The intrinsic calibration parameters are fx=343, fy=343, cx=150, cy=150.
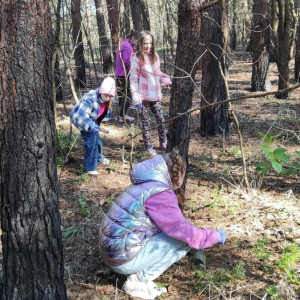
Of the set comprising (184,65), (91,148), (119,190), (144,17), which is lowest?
(119,190)

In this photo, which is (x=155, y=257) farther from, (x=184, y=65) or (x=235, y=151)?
(x=235, y=151)

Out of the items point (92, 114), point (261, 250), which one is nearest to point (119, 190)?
point (92, 114)

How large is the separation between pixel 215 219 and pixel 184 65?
159 cm

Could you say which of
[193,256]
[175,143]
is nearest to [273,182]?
[175,143]

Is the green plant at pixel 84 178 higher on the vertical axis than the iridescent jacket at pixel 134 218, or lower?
lower

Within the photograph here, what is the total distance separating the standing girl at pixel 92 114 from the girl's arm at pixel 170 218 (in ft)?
6.60

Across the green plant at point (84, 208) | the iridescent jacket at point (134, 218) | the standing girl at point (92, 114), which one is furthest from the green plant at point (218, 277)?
the standing girl at point (92, 114)

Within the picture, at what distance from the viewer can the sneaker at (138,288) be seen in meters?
2.52

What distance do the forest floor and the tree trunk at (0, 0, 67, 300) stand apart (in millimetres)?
628

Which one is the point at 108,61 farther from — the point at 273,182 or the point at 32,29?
the point at 32,29

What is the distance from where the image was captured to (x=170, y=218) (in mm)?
2377

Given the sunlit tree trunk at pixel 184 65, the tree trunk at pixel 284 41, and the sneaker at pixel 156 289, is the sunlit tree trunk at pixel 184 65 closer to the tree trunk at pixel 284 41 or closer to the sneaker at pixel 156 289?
the sneaker at pixel 156 289

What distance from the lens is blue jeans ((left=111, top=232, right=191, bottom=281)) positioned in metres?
2.50

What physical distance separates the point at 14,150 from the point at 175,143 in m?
1.93
